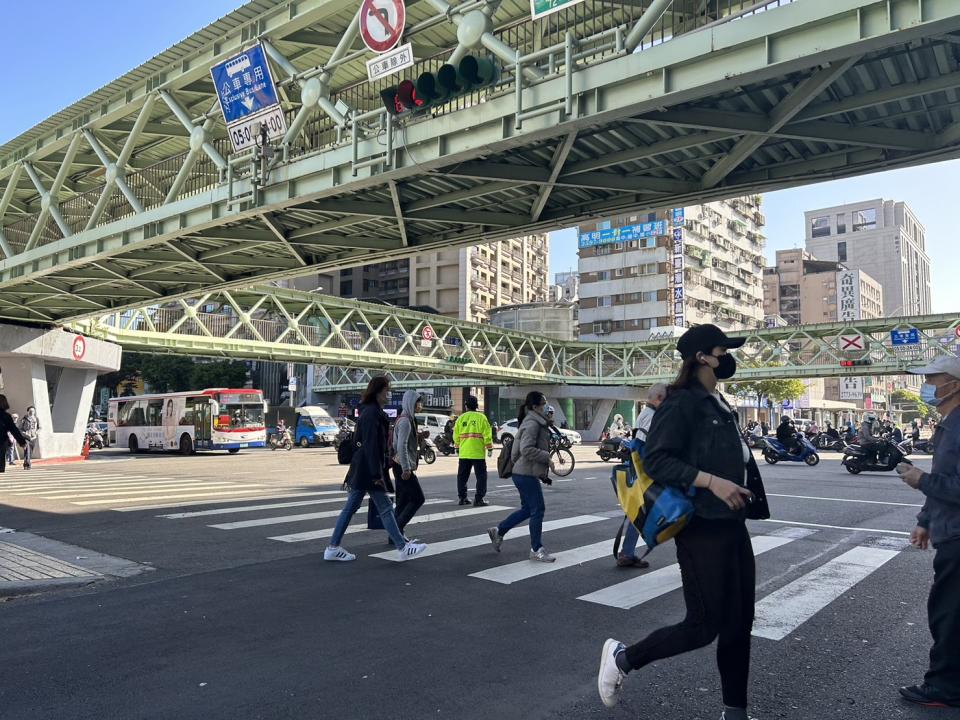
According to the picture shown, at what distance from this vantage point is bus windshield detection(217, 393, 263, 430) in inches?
1299

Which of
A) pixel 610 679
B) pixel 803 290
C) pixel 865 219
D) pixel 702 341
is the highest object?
pixel 865 219

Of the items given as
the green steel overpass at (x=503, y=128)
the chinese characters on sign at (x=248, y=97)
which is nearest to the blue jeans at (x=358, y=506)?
the green steel overpass at (x=503, y=128)

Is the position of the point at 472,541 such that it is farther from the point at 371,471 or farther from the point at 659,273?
the point at 659,273

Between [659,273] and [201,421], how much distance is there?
52866mm

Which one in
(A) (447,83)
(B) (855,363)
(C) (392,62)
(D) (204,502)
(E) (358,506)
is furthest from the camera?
(B) (855,363)

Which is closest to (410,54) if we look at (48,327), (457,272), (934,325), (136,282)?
(136,282)

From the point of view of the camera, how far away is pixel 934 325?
4744cm

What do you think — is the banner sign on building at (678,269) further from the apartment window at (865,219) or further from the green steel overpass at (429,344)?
the apartment window at (865,219)

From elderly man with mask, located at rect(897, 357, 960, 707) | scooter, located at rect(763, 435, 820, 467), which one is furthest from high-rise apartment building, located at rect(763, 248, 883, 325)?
elderly man with mask, located at rect(897, 357, 960, 707)

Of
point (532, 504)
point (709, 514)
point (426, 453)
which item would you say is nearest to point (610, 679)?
point (709, 514)

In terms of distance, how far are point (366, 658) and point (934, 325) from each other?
53.1 m

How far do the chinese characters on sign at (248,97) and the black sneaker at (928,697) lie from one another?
41.0ft

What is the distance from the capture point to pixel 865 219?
173 m

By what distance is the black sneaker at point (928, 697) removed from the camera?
391 centimetres
